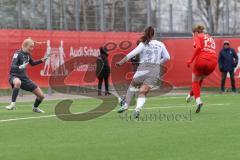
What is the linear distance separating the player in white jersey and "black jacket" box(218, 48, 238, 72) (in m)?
13.4

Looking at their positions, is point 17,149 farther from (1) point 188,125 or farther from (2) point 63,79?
(2) point 63,79

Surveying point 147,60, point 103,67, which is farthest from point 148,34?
point 103,67

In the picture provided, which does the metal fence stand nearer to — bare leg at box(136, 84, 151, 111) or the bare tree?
the bare tree

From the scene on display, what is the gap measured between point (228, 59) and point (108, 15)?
6418 millimetres

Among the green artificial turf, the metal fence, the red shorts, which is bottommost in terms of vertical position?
the green artificial turf

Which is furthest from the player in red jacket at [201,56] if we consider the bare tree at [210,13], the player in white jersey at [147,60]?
the bare tree at [210,13]

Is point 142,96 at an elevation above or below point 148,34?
below

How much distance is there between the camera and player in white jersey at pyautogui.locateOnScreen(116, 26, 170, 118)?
14.3 meters

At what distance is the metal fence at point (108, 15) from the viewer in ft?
92.7

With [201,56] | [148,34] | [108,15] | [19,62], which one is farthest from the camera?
[108,15]

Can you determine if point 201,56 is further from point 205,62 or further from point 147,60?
point 147,60

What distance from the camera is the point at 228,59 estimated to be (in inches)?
1100

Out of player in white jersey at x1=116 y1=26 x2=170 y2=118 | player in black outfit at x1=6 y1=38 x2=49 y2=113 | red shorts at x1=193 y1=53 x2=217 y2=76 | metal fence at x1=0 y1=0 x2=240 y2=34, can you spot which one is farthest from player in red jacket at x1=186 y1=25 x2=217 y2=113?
metal fence at x1=0 y1=0 x2=240 y2=34

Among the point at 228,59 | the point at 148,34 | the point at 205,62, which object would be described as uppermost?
the point at 148,34
